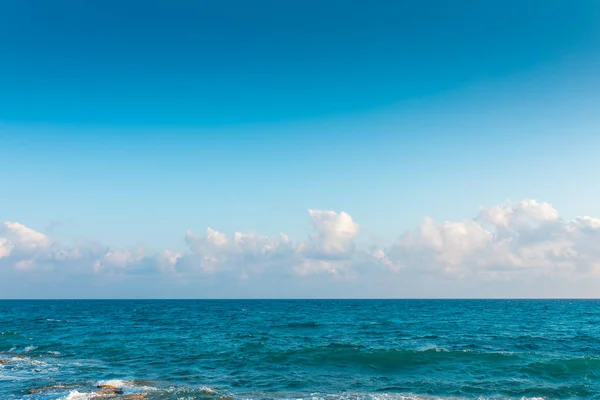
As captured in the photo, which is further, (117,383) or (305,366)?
(305,366)

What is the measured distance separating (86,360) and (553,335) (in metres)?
51.6

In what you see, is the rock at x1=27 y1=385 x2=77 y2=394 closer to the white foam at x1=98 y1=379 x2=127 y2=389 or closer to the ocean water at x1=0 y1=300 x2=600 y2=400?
the ocean water at x1=0 y1=300 x2=600 y2=400

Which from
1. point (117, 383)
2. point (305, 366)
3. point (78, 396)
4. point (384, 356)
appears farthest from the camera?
point (384, 356)

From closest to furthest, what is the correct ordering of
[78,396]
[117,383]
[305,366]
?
[78,396]
[117,383]
[305,366]

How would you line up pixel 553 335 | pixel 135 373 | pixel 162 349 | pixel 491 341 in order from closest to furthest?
pixel 135 373 → pixel 162 349 → pixel 491 341 → pixel 553 335

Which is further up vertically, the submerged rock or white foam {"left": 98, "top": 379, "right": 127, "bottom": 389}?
the submerged rock

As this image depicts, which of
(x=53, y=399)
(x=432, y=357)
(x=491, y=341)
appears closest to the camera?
(x=53, y=399)

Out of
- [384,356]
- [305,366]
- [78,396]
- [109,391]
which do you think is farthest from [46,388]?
[384,356]

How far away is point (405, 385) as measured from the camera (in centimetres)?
2891

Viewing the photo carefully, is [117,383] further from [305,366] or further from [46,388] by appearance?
[305,366]

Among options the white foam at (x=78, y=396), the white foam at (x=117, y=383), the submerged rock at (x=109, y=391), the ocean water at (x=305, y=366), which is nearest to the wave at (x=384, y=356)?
the ocean water at (x=305, y=366)

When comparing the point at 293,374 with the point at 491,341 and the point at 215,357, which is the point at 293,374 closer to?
the point at 215,357

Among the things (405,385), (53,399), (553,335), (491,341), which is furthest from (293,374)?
(553,335)

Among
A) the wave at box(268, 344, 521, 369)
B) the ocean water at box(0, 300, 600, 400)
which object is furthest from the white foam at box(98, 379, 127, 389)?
the wave at box(268, 344, 521, 369)
